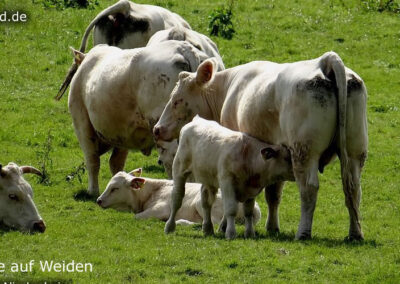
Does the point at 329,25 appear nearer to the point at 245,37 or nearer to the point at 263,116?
the point at 245,37

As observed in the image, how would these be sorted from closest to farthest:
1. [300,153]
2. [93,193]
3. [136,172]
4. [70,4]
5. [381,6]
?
[300,153] < [136,172] < [93,193] < [70,4] < [381,6]

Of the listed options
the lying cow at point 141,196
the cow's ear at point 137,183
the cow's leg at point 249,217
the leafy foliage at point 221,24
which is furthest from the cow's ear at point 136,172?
the leafy foliage at point 221,24

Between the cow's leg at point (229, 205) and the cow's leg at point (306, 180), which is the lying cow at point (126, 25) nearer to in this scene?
the cow's leg at point (229, 205)

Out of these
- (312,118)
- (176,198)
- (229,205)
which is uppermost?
(312,118)

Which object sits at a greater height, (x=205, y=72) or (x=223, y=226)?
(x=205, y=72)

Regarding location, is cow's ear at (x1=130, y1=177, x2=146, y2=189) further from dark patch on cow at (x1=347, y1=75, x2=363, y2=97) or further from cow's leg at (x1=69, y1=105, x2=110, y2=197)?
dark patch on cow at (x1=347, y1=75, x2=363, y2=97)

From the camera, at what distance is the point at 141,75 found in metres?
17.2

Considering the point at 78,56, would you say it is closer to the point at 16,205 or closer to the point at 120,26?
the point at 120,26

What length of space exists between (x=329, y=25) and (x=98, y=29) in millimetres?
10147

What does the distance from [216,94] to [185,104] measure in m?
0.48

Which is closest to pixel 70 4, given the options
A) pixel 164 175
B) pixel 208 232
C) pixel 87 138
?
pixel 164 175

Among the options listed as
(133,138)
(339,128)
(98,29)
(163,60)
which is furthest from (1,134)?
(339,128)

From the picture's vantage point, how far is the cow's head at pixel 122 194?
→ 58.3 ft

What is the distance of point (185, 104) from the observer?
16.7 meters
